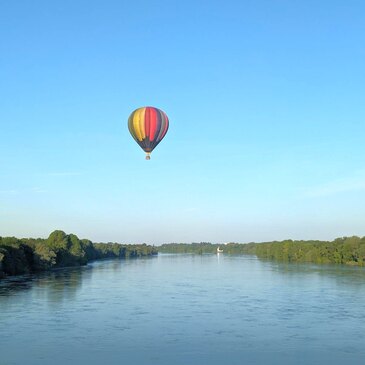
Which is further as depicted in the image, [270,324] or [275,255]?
[275,255]


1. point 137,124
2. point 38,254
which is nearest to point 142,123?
point 137,124

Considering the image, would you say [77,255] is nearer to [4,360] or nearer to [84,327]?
[84,327]

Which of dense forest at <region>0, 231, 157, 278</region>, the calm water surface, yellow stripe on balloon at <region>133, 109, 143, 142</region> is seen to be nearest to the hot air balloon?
yellow stripe on balloon at <region>133, 109, 143, 142</region>

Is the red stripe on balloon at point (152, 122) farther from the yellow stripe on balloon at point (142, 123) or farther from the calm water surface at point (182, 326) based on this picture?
the calm water surface at point (182, 326)

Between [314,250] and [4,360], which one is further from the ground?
[314,250]

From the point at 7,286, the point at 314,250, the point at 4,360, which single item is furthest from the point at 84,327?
the point at 314,250
